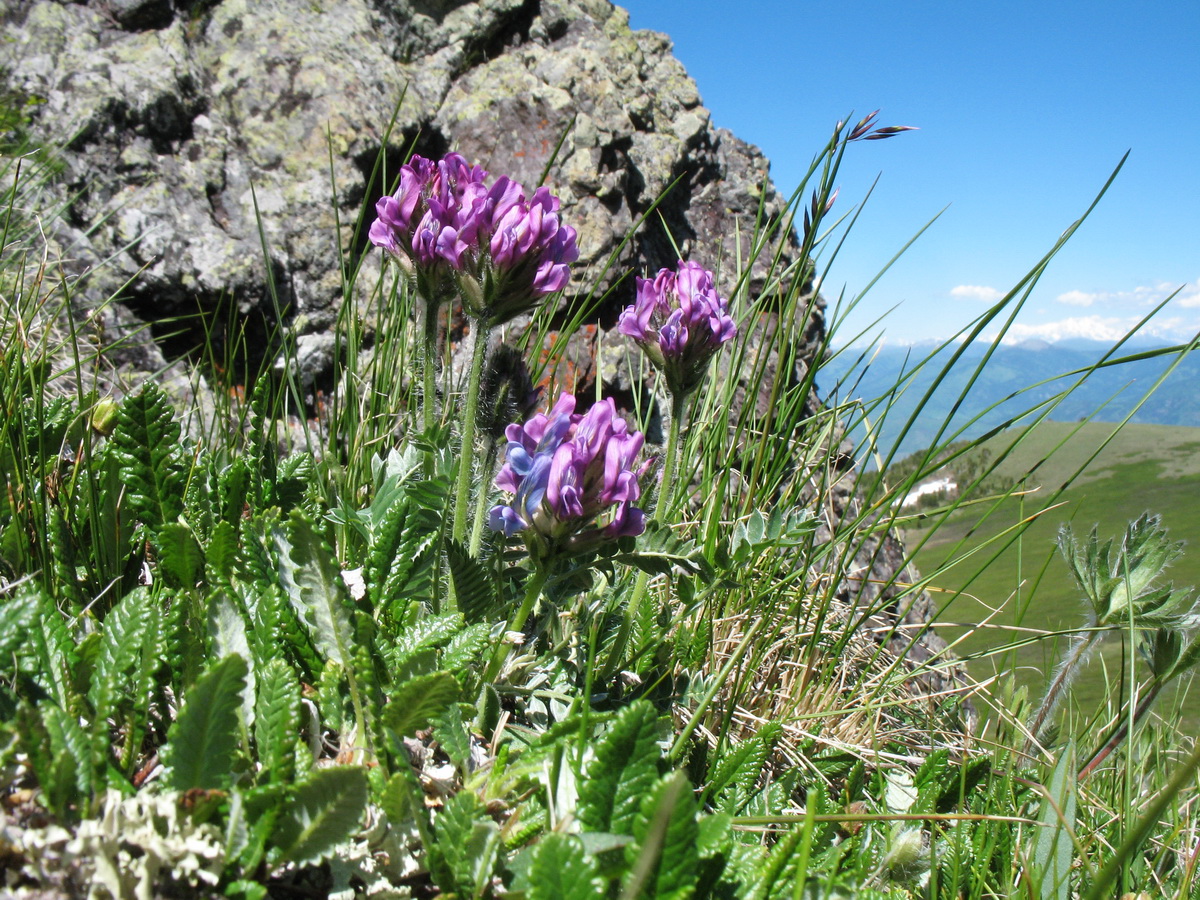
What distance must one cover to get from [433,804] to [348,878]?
0.81 feet

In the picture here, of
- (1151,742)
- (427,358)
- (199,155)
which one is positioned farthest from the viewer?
(199,155)

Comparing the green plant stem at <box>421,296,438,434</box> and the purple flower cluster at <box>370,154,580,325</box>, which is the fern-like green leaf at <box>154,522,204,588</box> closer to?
the green plant stem at <box>421,296,438,434</box>

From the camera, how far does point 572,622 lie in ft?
6.02

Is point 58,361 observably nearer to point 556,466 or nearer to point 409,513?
point 409,513

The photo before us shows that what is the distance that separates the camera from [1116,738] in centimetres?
190

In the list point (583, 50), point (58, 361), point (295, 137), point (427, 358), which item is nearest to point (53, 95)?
point (295, 137)

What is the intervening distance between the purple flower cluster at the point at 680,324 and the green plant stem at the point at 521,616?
0.72m

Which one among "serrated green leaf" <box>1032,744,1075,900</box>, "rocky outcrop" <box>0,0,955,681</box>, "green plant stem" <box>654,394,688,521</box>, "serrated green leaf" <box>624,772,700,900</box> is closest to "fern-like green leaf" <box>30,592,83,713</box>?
"serrated green leaf" <box>624,772,700,900</box>

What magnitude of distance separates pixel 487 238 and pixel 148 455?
82 cm

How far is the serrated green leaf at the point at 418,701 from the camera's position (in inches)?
41.2

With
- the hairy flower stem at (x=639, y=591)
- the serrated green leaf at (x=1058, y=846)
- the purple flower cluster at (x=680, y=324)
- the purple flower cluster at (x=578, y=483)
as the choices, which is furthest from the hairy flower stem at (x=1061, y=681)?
the purple flower cluster at (x=578, y=483)

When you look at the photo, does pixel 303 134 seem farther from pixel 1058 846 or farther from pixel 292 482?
pixel 1058 846

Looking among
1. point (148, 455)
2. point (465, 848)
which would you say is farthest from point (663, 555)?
point (148, 455)

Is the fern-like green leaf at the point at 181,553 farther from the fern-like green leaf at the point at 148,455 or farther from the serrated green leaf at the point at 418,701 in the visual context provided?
the serrated green leaf at the point at 418,701
